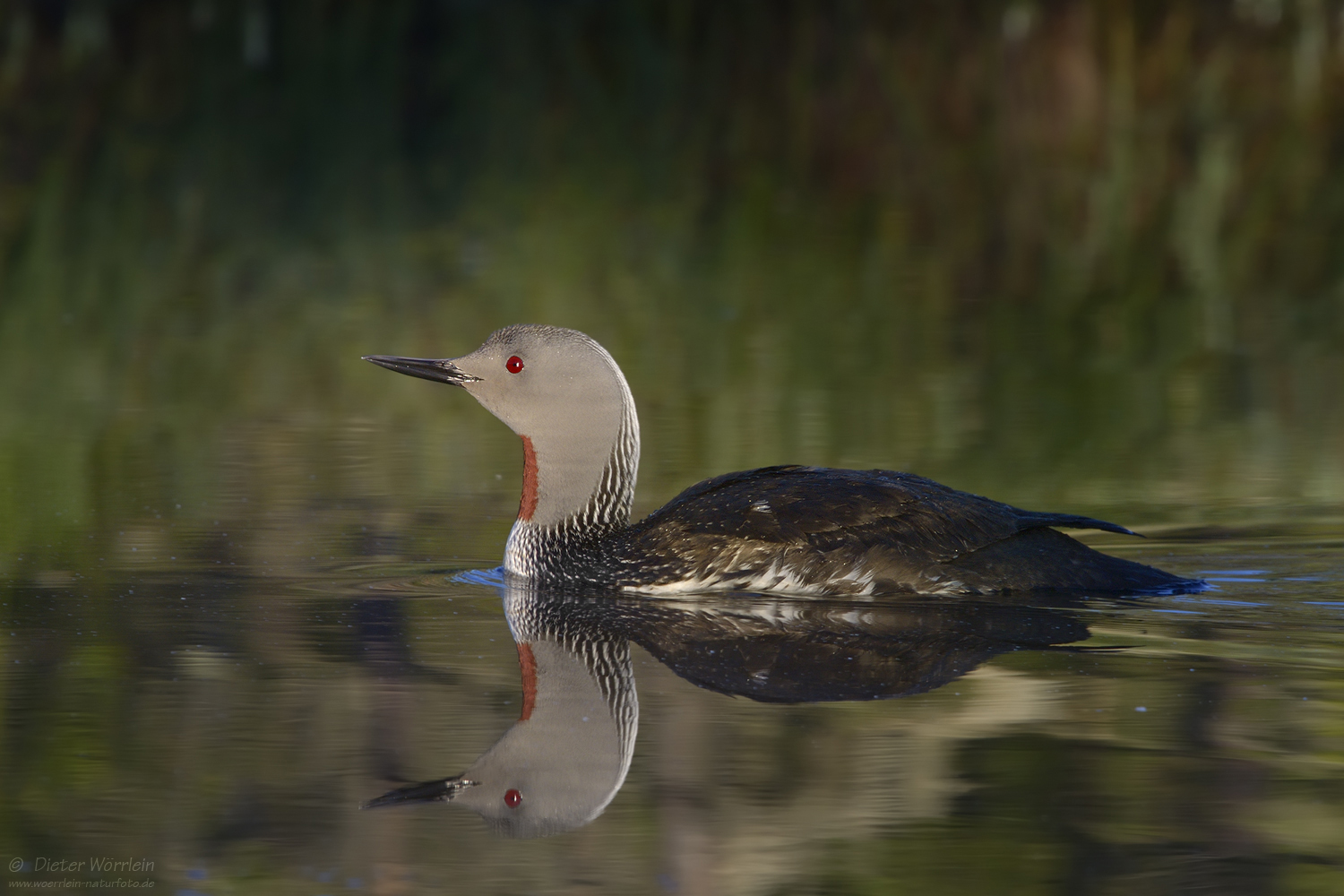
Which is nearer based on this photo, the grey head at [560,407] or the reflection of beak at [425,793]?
the reflection of beak at [425,793]

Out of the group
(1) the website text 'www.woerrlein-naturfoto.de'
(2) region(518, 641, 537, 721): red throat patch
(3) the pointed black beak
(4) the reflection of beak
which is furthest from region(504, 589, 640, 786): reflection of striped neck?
(1) the website text 'www.woerrlein-naturfoto.de'

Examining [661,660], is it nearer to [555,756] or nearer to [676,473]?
[555,756]

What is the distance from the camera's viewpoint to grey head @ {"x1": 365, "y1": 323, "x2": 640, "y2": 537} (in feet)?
25.8

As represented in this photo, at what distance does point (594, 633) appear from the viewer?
6867 mm

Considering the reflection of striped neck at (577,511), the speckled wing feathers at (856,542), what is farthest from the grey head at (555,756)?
the reflection of striped neck at (577,511)

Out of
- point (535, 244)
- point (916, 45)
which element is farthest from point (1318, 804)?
point (916, 45)

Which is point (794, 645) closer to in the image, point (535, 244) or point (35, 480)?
point (35, 480)

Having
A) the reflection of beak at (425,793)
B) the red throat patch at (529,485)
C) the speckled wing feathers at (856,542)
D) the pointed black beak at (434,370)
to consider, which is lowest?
the reflection of beak at (425,793)

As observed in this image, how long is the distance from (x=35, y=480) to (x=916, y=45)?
22.3 metres

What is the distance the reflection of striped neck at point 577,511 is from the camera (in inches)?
303

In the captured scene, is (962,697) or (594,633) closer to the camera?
(962,697)

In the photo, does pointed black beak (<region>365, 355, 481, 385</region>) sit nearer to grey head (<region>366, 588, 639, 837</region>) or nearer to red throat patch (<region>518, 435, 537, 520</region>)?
red throat patch (<region>518, 435, 537, 520</region>)

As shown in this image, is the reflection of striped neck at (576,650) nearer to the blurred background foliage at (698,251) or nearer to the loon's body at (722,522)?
the loon's body at (722,522)

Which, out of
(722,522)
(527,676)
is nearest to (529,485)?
(722,522)
